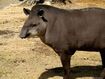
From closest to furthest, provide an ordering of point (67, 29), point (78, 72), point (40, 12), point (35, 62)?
point (40, 12), point (67, 29), point (78, 72), point (35, 62)

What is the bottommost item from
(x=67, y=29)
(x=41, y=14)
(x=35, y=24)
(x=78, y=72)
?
(x=78, y=72)

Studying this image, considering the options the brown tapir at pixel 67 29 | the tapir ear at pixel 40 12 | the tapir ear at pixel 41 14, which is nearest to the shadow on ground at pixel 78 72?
the brown tapir at pixel 67 29

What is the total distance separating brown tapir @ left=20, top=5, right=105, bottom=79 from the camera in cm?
884

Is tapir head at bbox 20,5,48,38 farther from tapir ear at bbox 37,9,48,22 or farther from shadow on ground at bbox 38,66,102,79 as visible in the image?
shadow on ground at bbox 38,66,102,79

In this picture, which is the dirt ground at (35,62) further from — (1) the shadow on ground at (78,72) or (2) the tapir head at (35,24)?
(2) the tapir head at (35,24)

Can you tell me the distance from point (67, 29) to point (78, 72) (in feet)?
5.95

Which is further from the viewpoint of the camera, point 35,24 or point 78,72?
point 78,72

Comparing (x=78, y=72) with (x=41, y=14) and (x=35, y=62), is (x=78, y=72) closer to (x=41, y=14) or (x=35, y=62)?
(x=35, y=62)

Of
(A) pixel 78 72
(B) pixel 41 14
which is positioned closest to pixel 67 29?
(B) pixel 41 14

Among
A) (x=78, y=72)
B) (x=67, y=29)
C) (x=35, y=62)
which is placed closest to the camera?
(x=67, y=29)

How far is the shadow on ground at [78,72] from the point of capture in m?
10.1

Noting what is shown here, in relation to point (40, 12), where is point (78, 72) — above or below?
below

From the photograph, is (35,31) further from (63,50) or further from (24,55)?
(24,55)

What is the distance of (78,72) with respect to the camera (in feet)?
33.8
